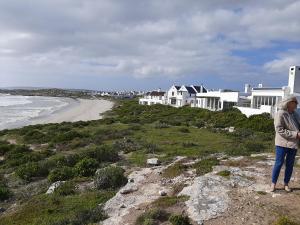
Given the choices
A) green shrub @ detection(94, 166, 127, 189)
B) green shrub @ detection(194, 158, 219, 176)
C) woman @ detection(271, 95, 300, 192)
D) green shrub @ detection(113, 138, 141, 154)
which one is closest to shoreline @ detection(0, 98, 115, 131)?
green shrub @ detection(113, 138, 141, 154)

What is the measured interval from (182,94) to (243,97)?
25.7 metres

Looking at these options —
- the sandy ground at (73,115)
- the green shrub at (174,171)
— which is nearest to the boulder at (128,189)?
the green shrub at (174,171)

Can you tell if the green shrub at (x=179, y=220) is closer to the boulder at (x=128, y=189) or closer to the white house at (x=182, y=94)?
the boulder at (x=128, y=189)

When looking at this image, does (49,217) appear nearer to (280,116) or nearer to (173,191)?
(173,191)

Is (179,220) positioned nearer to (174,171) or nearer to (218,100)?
(174,171)

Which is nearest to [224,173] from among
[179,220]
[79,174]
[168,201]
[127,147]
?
[168,201]

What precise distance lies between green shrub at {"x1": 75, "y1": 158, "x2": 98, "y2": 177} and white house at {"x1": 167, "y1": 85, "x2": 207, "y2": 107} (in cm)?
5521

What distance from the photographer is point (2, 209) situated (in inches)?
428

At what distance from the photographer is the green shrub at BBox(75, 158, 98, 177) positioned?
44.8 ft

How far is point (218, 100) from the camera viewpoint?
5534 cm

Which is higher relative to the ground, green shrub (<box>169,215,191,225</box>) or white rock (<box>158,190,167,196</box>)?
green shrub (<box>169,215,191,225</box>)

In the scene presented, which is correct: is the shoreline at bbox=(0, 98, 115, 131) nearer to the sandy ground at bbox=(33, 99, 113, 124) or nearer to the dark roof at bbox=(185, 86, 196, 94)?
the sandy ground at bbox=(33, 99, 113, 124)

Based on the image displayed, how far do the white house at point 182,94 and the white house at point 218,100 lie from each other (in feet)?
28.4

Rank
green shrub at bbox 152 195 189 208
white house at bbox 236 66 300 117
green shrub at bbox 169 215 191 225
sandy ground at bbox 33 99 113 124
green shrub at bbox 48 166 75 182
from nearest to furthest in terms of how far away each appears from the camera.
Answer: green shrub at bbox 169 215 191 225, green shrub at bbox 152 195 189 208, green shrub at bbox 48 166 75 182, white house at bbox 236 66 300 117, sandy ground at bbox 33 99 113 124
